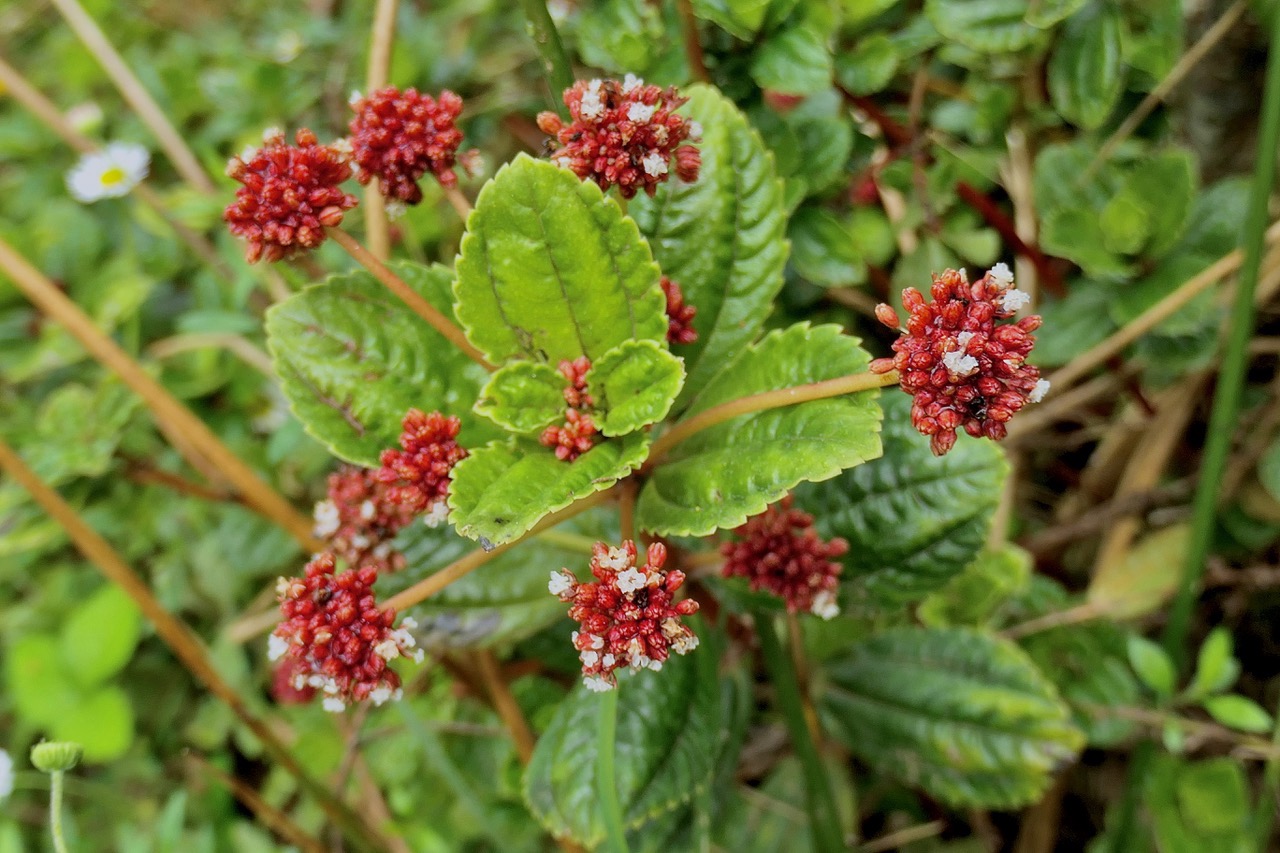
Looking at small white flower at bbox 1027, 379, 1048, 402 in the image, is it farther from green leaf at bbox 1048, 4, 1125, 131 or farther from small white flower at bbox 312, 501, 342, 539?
green leaf at bbox 1048, 4, 1125, 131

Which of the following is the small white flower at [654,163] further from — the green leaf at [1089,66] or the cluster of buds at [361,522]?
the green leaf at [1089,66]

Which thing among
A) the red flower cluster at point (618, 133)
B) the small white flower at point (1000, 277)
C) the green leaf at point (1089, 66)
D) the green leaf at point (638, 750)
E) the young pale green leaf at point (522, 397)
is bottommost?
the green leaf at point (638, 750)

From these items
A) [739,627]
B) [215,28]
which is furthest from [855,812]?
[215,28]

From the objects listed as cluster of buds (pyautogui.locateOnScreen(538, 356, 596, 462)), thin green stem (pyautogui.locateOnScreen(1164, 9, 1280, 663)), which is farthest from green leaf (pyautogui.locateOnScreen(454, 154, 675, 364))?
thin green stem (pyautogui.locateOnScreen(1164, 9, 1280, 663))

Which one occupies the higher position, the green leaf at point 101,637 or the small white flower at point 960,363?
the small white flower at point 960,363

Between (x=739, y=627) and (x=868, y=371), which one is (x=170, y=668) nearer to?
(x=739, y=627)

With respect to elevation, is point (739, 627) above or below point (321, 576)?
below

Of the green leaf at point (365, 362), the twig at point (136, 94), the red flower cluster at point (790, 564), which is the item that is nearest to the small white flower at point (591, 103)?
the green leaf at point (365, 362)
